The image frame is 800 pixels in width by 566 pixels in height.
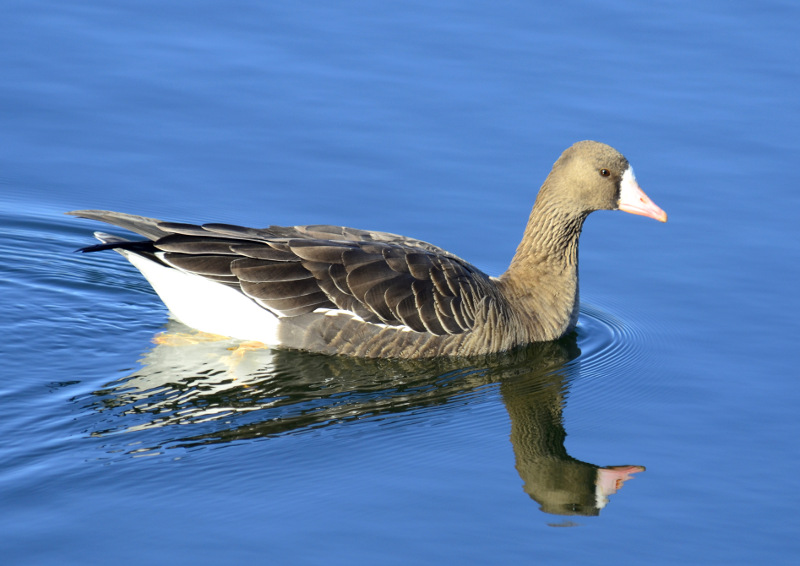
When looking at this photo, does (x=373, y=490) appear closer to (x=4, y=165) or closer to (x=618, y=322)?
(x=618, y=322)

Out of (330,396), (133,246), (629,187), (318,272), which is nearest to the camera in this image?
(330,396)

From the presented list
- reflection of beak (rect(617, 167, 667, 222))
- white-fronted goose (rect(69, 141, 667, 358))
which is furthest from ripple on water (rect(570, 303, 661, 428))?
reflection of beak (rect(617, 167, 667, 222))

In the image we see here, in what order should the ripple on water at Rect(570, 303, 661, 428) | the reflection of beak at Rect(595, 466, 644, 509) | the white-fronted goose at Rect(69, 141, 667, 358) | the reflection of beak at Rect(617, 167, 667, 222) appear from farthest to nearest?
the reflection of beak at Rect(617, 167, 667, 222) → the white-fronted goose at Rect(69, 141, 667, 358) → the ripple on water at Rect(570, 303, 661, 428) → the reflection of beak at Rect(595, 466, 644, 509)

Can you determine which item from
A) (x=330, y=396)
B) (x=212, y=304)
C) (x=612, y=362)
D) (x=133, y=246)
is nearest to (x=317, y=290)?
(x=212, y=304)

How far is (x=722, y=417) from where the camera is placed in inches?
397

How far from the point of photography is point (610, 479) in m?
8.98

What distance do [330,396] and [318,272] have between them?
1.40m

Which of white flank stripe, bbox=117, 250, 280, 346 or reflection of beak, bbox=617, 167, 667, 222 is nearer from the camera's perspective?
white flank stripe, bbox=117, 250, 280, 346

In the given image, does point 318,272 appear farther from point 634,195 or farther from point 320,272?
point 634,195

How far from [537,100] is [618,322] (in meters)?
4.24

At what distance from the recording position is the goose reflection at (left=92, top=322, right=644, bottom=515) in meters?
9.10

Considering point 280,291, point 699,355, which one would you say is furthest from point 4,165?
point 699,355

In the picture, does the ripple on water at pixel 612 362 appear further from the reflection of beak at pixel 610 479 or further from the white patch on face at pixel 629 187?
the white patch on face at pixel 629 187

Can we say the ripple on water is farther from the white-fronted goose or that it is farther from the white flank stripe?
the white flank stripe
